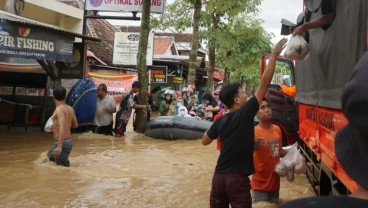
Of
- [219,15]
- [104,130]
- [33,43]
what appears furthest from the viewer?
[219,15]

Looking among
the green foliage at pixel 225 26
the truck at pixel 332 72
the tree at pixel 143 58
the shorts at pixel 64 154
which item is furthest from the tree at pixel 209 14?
the truck at pixel 332 72

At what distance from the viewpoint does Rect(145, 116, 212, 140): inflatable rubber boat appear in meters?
12.4

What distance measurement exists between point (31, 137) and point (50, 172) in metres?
4.83

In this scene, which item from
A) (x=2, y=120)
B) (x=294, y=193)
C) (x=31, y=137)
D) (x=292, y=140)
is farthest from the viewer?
(x=2, y=120)

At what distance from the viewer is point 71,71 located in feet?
44.2

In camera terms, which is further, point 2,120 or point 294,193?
point 2,120

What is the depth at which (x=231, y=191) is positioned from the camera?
3572 mm

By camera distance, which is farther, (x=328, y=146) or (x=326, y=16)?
(x=326, y=16)

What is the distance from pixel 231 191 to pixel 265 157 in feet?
3.02

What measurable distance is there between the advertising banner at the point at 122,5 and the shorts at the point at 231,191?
1421 centimetres

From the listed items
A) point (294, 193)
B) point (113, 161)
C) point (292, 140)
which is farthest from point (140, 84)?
point (294, 193)

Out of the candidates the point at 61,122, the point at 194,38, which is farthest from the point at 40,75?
the point at 61,122

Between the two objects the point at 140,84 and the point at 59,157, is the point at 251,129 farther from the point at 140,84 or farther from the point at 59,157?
the point at 140,84

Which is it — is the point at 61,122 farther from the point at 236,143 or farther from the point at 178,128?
the point at 178,128
